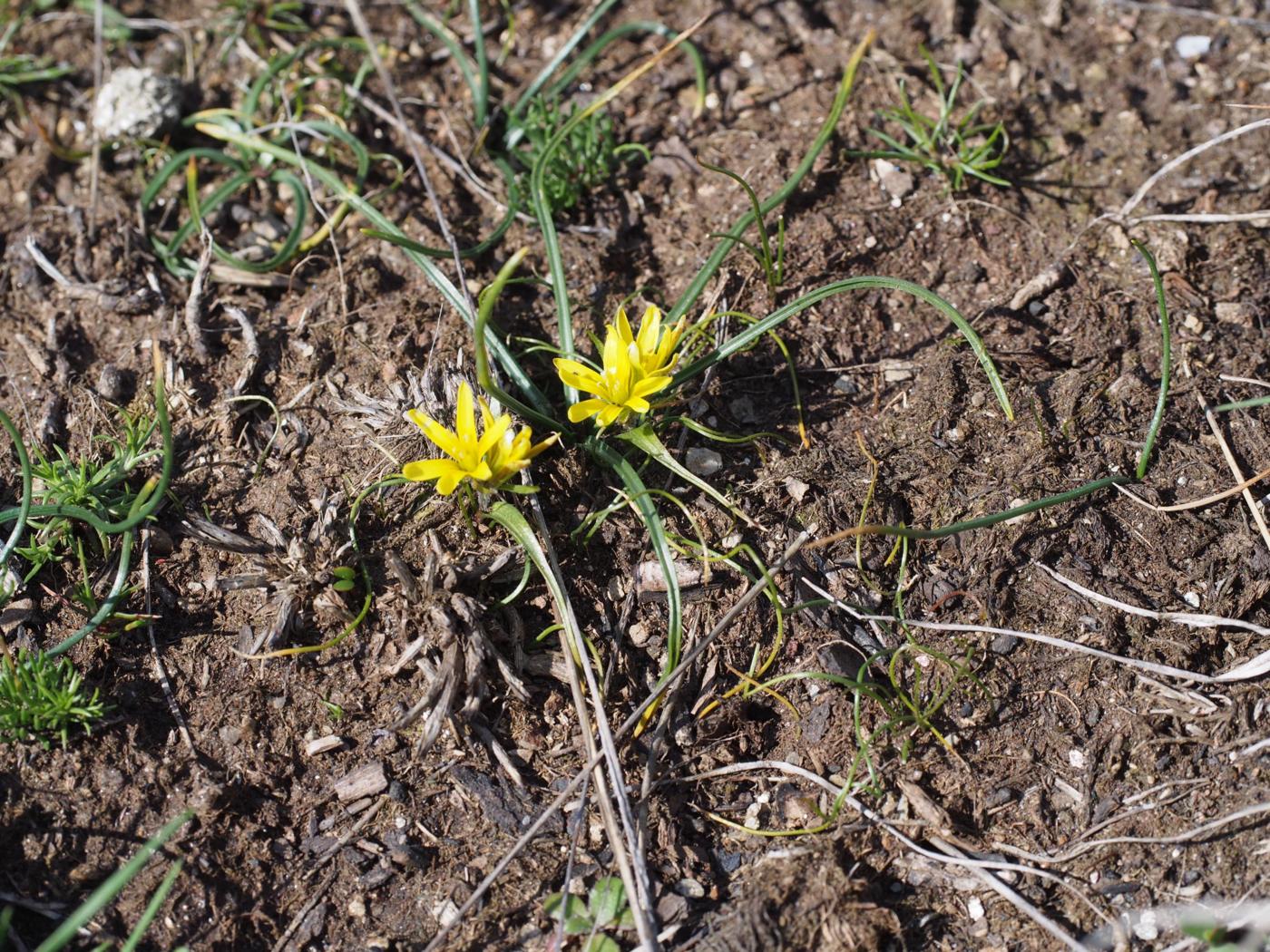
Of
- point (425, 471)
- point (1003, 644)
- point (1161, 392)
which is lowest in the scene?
point (1003, 644)

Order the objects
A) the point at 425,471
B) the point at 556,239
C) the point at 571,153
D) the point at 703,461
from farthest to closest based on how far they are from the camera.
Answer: the point at 571,153
the point at 556,239
the point at 703,461
the point at 425,471

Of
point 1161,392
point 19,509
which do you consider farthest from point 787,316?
point 19,509

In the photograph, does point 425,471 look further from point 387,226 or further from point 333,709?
point 387,226

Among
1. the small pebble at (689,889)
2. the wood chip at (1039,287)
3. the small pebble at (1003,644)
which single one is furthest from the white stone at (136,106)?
the small pebble at (1003,644)

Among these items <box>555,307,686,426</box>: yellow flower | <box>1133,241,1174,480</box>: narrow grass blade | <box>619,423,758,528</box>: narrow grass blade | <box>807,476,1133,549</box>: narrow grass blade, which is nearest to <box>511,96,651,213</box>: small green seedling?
<box>555,307,686,426</box>: yellow flower

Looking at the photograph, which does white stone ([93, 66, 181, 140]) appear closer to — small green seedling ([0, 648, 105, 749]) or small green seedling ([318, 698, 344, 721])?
small green seedling ([0, 648, 105, 749])

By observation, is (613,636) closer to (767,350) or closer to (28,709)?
(767,350)
